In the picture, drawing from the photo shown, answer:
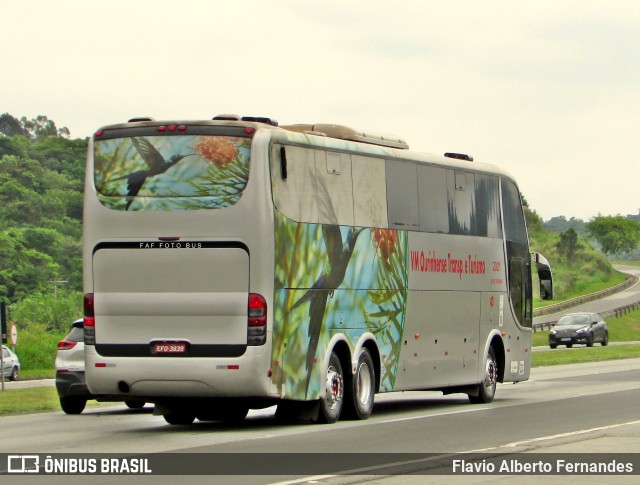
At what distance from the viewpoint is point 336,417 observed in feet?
67.0

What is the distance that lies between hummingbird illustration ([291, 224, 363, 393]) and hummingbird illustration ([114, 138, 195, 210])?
250cm

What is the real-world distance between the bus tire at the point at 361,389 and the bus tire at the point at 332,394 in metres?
0.18

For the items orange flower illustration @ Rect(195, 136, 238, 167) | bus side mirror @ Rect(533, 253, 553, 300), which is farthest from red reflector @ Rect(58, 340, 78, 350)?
bus side mirror @ Rect(533, 253, 553, 300)

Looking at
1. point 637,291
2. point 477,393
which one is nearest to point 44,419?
point 477,393

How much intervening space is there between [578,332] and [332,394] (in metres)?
43.3

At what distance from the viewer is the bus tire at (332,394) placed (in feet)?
66.3

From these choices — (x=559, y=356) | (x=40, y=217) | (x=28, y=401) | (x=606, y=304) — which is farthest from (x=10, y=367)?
(x=40, y=217)

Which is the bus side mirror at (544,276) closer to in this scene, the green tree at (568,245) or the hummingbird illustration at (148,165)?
the hummingbird illustration at (148,165)

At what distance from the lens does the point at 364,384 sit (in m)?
21.5

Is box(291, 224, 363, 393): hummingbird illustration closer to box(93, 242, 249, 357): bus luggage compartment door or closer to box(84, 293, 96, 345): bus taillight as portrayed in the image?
box(93, 242, 249, 357): bus luggage compartment door

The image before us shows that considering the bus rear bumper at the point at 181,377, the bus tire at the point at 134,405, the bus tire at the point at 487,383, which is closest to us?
the bus rear bumper at the point at 181,377

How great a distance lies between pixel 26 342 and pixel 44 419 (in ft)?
149

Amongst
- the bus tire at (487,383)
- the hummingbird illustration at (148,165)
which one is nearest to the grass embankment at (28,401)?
the bus tire at (487,383)

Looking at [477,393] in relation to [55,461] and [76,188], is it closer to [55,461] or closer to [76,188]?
[55,461]
